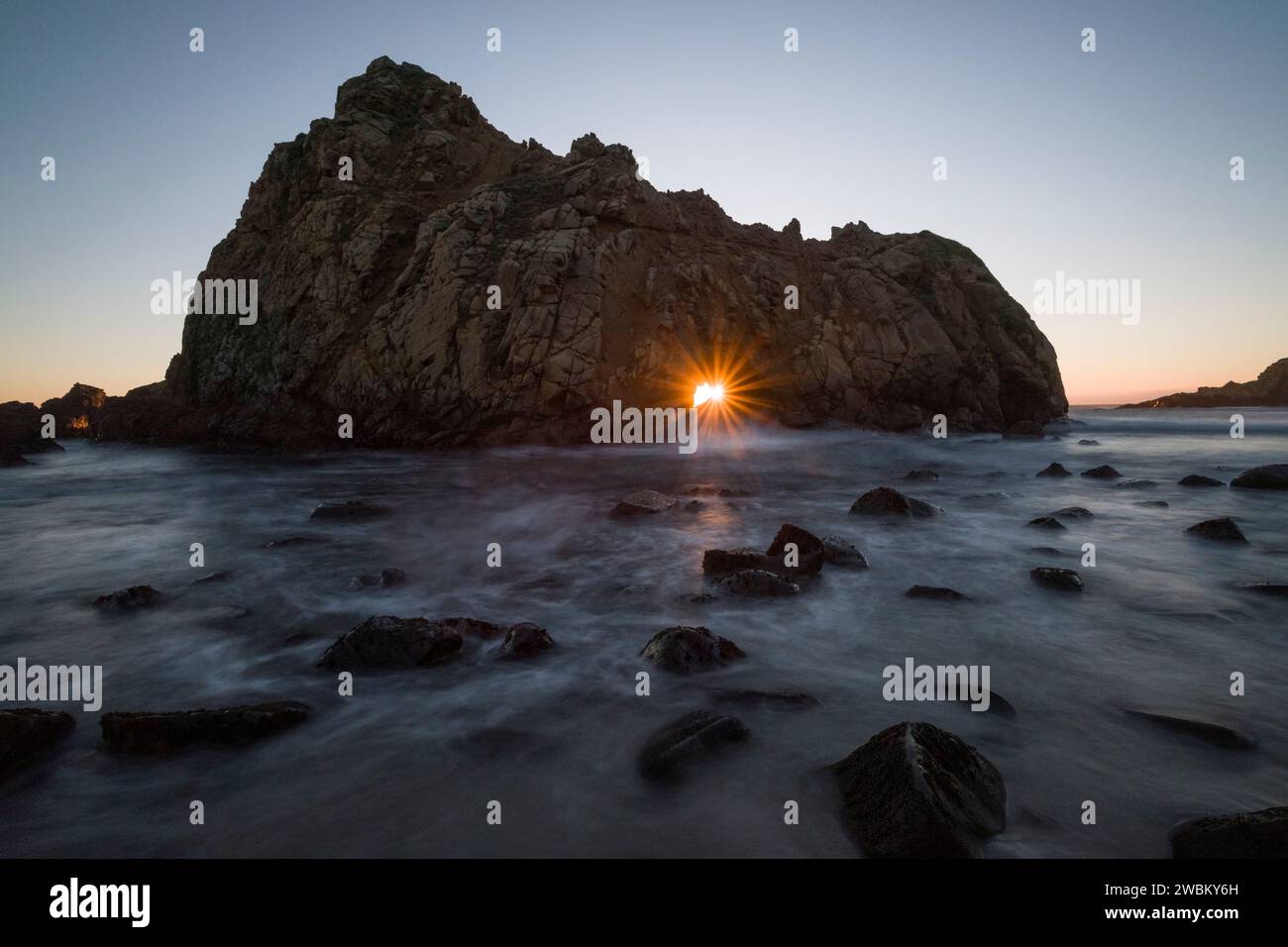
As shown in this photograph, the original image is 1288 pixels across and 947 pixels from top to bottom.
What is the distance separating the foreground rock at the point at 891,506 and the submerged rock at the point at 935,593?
4.97 m

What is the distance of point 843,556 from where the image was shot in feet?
28.8

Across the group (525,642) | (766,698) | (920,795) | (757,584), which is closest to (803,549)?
(757,584)

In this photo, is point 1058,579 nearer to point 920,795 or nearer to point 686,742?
point 920,795

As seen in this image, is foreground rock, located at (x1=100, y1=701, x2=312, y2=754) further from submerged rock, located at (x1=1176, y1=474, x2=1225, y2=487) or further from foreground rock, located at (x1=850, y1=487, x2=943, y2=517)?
submerged rock, located at (x1=1176, y1=474, x2=1225, y2=487)

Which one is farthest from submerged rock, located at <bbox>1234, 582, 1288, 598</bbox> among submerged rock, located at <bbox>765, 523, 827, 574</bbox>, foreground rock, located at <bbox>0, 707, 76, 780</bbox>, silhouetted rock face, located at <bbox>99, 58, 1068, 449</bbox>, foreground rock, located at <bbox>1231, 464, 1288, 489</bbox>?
silhouetted rock face, located at <bbox>99, 58, 1068, 449</bbox>

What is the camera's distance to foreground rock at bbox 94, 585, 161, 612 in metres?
7.39

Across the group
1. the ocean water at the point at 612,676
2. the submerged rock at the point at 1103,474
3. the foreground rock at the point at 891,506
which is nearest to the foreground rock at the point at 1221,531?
the ocean water at the point at 612,676

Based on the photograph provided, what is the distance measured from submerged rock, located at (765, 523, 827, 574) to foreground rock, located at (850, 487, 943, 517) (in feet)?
14.0

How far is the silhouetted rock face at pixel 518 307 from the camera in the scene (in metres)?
→ 27.0

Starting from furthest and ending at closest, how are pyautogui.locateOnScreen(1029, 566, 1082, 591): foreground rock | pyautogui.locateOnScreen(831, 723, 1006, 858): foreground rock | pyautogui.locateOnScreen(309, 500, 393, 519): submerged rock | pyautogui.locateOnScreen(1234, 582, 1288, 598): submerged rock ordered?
pyautogui.locateOnScreen(309, 500, 393, 519): submerged rock → pyautogui.locateOnScreen(1029, 566, 1082, 591): foreground rock → pyautogui.locateOnScreen(1234, 582, 1288, 598): submerged rock → pyautogui.locateOnScreen(831, 723, 1006, 858): foreground rock

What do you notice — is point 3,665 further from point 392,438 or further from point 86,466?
point 86,466

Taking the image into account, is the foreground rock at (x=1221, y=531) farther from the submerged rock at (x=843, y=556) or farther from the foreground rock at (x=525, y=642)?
the foreground rock at (x=525, y=642)

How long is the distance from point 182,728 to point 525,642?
2.71m

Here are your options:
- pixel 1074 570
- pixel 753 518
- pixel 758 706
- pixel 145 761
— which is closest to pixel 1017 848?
pixel 758 706
